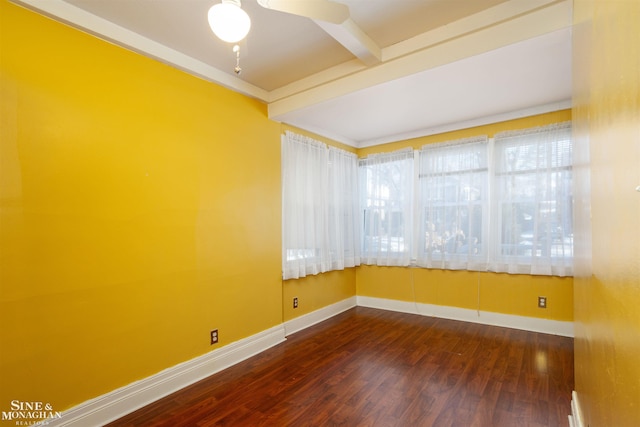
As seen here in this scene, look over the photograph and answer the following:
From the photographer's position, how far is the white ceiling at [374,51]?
6.26ft

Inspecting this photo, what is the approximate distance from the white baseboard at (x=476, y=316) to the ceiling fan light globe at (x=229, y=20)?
154 inches

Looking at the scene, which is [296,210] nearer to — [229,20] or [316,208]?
[316,208]

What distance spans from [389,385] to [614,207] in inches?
82.1

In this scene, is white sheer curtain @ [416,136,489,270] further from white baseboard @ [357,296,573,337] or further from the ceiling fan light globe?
the ceiling fan light globe

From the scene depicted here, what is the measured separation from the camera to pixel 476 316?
3.71 metres

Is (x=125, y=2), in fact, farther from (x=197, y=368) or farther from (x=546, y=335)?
(x=546, y=335)

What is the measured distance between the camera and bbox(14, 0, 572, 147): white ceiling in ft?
6.26

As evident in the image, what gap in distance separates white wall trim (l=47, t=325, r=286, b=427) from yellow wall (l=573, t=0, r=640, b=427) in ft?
8.28

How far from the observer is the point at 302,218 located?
3.60 metres

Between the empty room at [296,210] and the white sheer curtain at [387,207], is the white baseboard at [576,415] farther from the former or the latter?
the white sheer curtain at [387,207]

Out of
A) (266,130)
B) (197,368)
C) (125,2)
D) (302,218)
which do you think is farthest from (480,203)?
(125,2)

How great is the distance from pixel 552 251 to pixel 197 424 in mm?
3717

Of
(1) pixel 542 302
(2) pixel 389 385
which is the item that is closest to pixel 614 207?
(2) pixel 389 385

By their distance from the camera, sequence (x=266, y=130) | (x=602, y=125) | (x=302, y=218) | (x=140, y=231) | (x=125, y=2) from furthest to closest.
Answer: (x=302, y=218)
(x=266, y=130)
(x=140, y=231)
(x=125, y=2)
(x=602, y=125)
